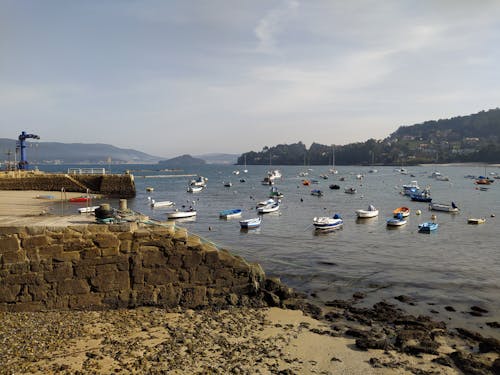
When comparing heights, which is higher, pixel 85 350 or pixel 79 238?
pixel 79 238

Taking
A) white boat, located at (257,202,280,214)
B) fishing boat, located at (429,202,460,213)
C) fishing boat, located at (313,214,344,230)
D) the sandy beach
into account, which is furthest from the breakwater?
the sandy beach

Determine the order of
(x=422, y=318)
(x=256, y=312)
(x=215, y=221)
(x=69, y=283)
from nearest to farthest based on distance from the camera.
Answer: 1. (x=69, y=283)
2. (x=256, y=312)
3. (x=422, y=318)
4. (x=215, y=221)

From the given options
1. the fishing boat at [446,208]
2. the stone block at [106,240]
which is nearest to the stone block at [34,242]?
the stone block at [106,240]

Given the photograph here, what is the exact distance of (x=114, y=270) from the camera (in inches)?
489

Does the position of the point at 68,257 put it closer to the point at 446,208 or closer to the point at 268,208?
the point at 268,208

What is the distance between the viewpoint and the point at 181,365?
9.38 metres

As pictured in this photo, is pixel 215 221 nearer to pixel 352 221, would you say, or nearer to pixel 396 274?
pixel 352 221

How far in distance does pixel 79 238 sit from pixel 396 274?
50.6ft

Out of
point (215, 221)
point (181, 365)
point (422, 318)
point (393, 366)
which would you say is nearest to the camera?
point (181, 365)

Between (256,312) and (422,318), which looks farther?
(422,318)

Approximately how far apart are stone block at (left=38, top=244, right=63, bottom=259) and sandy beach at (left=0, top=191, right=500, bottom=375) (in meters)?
1.56

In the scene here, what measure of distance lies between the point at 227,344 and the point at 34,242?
631 centimetres

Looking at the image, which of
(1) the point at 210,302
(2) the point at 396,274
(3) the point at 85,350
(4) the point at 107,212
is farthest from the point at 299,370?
(2) the point at 396,274

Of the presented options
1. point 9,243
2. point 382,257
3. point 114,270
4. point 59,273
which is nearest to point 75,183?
point 382,257
